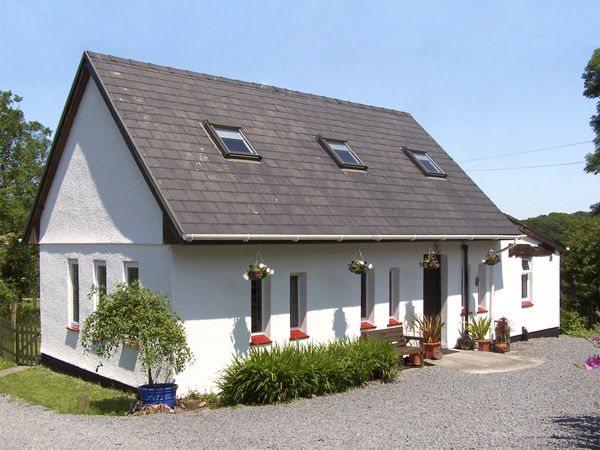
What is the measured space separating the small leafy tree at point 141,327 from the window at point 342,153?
22.2 ft

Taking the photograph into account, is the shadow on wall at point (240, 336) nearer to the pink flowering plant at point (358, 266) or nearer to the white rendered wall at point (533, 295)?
the pink flowering plant at point (358, 266)

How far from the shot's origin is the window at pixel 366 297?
571 inches

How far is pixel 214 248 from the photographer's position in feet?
38.0

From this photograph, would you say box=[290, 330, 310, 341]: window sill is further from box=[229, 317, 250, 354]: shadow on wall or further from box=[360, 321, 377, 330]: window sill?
box=[360, 321, 377, 330]: window sill

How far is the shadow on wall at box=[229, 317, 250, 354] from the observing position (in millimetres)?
11750

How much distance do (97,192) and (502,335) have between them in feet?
36.0

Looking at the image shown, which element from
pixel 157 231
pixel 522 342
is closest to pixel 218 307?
pixel 157 231

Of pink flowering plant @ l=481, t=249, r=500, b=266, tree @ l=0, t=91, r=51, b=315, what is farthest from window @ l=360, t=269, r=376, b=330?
tree @ l=0, t=91, r=51, b=315

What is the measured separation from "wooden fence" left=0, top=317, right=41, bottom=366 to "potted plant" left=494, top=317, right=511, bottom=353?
39.9ft

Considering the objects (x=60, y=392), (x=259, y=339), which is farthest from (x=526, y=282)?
(x=60, y=392)

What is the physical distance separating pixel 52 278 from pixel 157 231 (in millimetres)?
5669

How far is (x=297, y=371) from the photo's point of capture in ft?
35.5

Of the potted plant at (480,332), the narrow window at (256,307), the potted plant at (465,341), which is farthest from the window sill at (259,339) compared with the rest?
the potted plant at (480,332)

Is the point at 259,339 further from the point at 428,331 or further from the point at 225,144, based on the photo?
the point at 428,331
